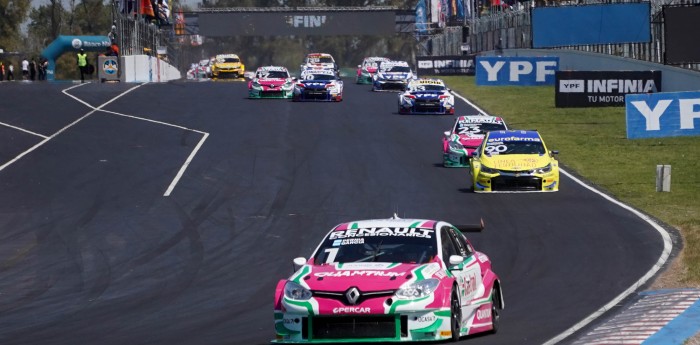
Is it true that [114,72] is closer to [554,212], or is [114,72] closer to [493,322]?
[554,212]

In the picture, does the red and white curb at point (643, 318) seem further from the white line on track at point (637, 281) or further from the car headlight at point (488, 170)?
the car headlight at point (488, 170)

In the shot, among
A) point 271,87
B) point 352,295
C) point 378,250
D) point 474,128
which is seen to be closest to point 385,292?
point 352,295

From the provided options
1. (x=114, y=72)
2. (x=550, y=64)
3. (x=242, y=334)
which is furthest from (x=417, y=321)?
(x=114, y=72)

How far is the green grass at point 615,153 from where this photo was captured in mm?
24625

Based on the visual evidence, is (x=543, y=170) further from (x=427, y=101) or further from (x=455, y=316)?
(x=427, y=101)

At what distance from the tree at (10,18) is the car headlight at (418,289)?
11095cm

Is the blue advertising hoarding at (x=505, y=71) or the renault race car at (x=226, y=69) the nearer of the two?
the blue advertising hoarding at (x=505, y=71)

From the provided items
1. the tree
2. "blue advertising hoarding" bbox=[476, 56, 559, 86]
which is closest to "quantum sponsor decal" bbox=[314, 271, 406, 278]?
"blue advertising hoarding" bbox=[476, 56, 559, 86]

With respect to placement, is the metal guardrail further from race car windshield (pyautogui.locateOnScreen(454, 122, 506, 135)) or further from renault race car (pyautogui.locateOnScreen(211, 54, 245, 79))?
renault race car (pyautogui.locateOnScreen(211, 54, 245, 79))

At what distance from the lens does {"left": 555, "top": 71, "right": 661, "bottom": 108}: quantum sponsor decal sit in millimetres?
44031

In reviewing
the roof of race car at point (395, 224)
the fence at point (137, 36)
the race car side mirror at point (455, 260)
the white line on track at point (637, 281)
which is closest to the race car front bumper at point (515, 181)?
the white line on track at point (637, 281)

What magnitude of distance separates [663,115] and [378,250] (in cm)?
1966

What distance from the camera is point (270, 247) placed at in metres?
21.0

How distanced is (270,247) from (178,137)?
63.1 feet
